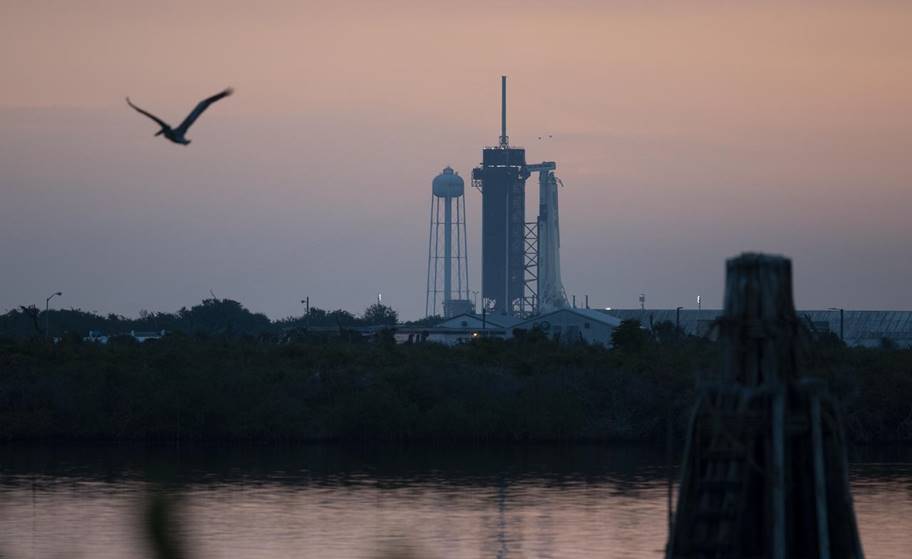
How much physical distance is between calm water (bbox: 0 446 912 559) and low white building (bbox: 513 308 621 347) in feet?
134

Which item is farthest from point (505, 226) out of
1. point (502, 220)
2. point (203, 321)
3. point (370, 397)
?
point (370, 397)

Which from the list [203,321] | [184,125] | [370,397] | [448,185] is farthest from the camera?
[448,185]

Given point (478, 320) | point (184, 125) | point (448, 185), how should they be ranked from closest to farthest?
point (184, 125), point (478, 320), point (448, 185)

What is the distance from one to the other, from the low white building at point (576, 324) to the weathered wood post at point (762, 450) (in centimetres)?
7565

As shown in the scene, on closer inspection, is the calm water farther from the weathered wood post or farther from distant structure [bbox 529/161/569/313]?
distant structure [bbox 529/161/569/313]

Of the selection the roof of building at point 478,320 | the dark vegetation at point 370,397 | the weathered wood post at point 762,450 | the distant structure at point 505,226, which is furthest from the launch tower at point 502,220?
the weathered wood post at point 762,450

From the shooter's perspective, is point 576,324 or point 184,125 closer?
point 184,125

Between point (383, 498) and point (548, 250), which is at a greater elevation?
Answer: point (548, 250)

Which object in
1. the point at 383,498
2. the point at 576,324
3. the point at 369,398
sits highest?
the point at 576,324

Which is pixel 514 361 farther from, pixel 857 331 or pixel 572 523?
pixel 857 331

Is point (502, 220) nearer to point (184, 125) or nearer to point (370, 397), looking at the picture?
point (370, 397)

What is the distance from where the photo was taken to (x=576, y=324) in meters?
91.4

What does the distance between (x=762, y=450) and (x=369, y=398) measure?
3825 cm

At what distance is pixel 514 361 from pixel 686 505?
4484 cm
